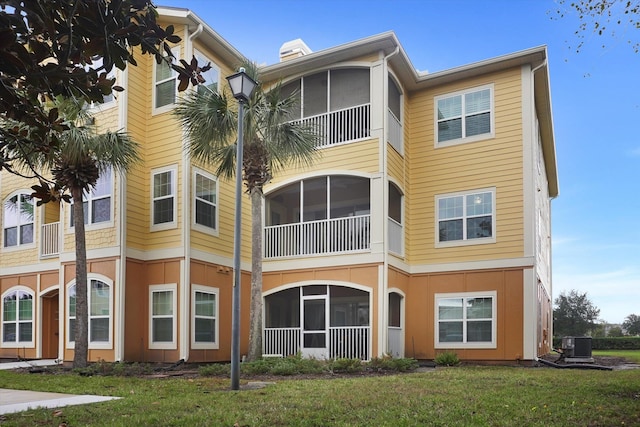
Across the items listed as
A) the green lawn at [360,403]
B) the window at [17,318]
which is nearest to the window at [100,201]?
the window at [17,318]

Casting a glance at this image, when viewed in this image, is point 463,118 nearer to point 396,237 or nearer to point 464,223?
point 464,223

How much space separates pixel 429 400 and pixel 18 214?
1642 cm

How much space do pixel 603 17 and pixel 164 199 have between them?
464 inches

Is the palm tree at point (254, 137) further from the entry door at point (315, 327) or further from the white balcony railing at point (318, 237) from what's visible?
the white balcony railing at point (318, 237)

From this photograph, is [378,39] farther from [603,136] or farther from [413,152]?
[603,136]

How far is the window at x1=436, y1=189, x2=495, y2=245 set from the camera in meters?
16.8

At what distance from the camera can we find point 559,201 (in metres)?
29.5

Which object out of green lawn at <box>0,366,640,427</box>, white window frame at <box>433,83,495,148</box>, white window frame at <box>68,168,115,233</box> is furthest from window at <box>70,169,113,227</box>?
white window frame at <box>433,83,495,148</box>

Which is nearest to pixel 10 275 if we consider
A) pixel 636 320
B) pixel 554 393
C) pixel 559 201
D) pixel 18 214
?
pixel 18 214

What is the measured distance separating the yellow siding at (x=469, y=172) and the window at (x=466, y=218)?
0.19m

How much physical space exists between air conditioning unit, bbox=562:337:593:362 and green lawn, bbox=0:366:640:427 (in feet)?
16.0

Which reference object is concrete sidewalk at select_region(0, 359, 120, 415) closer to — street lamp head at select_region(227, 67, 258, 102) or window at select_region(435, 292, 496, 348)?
street lamp head at select_region(227, 67, 258, 102)

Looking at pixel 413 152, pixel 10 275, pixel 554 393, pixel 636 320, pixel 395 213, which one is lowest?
pixel 636 320

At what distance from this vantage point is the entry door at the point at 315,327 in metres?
16.3
